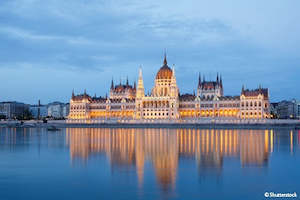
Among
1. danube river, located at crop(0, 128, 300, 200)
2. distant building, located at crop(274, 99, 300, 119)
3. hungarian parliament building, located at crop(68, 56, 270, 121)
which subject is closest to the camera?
danube river, located at crop(0, 128, 300, 200)

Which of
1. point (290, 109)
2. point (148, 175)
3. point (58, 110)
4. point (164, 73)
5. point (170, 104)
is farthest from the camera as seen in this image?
point (58, 110)

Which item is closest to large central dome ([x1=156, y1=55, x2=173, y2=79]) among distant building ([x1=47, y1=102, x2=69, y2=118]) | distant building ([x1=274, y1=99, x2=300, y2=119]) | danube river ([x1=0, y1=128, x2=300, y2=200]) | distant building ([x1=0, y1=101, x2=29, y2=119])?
distant building ([x1=274, y1=99, x2=300, y2=119])

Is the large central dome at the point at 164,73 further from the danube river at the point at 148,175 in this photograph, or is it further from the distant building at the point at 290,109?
the danube river at the point at 148,175

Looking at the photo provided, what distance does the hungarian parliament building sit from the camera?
106062 mm

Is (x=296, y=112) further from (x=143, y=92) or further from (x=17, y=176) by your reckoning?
(x=17, y=176)

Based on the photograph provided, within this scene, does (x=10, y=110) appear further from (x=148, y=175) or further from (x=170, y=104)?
(x=148, y=175)

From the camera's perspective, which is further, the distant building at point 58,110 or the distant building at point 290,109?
the distant building at point 58,110

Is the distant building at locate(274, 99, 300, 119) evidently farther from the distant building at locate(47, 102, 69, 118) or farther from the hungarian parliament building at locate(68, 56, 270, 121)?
the distant building at locate(47, 102, 69, 118)

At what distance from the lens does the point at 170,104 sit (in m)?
112

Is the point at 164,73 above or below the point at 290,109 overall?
above

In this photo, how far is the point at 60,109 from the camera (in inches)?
7598

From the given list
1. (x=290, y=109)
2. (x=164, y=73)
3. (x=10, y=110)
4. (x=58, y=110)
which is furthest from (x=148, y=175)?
(x=58, y=110)

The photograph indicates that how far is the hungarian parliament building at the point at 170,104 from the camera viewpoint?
10606 cm

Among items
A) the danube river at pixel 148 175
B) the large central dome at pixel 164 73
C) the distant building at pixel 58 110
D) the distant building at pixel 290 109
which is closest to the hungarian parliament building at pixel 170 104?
the large central dome at pixel 164 73
